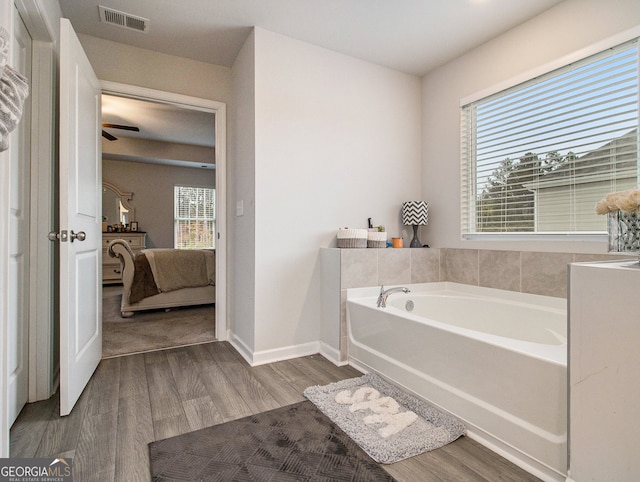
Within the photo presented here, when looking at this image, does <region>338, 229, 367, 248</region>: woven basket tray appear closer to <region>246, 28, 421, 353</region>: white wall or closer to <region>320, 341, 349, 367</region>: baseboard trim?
<region>246, 28, 421, 353</region>: white wall

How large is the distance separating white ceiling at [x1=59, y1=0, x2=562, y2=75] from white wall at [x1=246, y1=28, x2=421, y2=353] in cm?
17

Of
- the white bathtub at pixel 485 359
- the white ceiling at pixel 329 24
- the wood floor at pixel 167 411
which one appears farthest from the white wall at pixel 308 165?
the white bathtub at pixel 485 359

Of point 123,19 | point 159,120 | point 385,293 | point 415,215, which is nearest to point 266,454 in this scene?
point 385,293

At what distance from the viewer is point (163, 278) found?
4012 millimetres

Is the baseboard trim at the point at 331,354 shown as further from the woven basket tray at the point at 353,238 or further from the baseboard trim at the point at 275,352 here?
the woven basket tray at the point at 353,238

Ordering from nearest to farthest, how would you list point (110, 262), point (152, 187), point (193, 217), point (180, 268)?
point (180, 268) < point (110, 262) < point (152, 187) < point (193, 217)

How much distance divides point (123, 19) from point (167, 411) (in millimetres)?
2639

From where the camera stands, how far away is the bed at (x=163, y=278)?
3.87 meters

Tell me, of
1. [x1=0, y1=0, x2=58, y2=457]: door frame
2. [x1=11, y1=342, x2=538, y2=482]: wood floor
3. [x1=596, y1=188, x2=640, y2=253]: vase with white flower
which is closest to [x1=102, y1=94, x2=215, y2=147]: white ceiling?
[x1=0, y1=0, x2=58, y2=457]: door frame

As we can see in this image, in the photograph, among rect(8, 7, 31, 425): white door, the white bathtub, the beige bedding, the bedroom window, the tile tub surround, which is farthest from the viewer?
the bedroom window

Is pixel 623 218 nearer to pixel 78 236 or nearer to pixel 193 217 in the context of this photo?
pixel 78 236

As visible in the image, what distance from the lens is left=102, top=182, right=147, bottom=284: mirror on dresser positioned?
20.3 feet

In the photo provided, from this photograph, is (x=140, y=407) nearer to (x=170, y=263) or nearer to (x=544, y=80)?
(x=170, y=263)

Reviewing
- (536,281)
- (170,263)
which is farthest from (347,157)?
(170,263)
